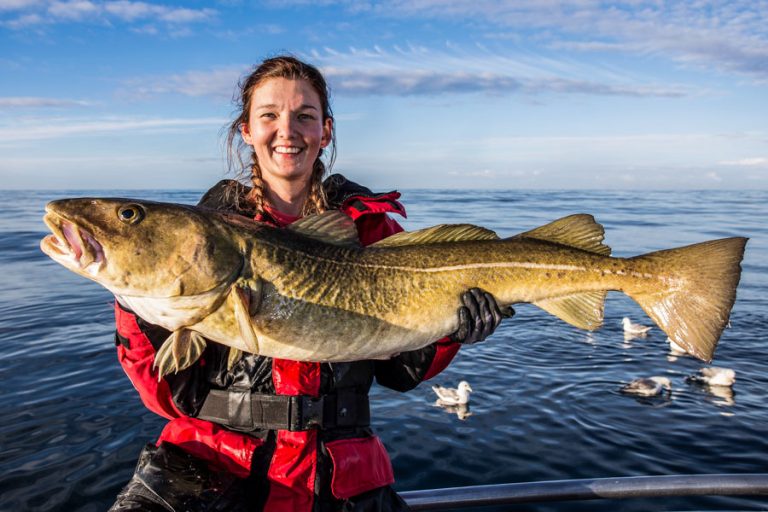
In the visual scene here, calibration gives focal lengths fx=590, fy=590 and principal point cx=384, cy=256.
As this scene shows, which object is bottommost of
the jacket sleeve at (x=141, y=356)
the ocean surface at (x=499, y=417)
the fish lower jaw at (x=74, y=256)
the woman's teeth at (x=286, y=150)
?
the ocean surface at (x=499, y=417)

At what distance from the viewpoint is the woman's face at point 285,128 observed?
4.14 metres

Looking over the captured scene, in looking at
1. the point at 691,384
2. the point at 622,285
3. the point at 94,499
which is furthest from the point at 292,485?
the point at 691,384

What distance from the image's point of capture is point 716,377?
8156mm

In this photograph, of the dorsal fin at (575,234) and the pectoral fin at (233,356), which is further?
the dorsal fin at (575,234)

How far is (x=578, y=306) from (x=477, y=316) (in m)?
0.73

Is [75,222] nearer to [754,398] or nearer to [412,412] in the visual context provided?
[412,412]

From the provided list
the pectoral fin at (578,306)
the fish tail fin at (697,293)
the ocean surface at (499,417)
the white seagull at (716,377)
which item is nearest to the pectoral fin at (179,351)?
the pectoral fin at (578,306)

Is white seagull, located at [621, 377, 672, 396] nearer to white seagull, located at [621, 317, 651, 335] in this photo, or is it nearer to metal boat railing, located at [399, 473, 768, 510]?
white seagull, located at [621, 317, 651, 335]

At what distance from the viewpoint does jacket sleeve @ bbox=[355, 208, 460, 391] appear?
386cm

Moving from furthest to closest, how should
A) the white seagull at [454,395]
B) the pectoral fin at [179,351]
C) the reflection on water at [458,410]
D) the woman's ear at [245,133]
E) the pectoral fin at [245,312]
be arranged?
the white seagull at [454,395]
the reflection on water at [458,410]
the woman's ear at [245,133]
the pectoral fin at [179,351]
the pectoral fin at [245,312]

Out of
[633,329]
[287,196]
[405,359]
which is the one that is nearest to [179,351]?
[405,359]

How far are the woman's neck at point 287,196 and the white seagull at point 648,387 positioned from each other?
5.74 m

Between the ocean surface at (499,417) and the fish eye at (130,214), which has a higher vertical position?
the fish eye at (130,214)

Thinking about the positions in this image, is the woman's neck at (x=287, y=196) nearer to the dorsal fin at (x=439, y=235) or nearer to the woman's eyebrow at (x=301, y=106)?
the woman's eyebrow at (x=301, y=106)
